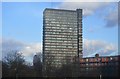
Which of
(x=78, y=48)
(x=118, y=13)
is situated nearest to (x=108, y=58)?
(x=78, y=48)

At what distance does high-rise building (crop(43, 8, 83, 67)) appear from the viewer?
11199 millimetres

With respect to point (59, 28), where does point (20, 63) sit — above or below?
below

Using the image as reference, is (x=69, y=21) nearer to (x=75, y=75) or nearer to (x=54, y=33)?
(x=54, y=33)

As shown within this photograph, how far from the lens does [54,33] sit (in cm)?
1141

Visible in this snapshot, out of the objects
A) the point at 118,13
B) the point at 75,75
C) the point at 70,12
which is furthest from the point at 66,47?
→ the point at 118,13

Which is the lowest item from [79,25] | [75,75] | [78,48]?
[75,75]

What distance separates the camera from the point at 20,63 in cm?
1323

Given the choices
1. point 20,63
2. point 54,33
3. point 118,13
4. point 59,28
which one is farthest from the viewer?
point 20,63

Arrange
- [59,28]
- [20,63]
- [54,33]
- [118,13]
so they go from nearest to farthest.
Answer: [118,13]
[54,33]
[59,28]
[20,63]

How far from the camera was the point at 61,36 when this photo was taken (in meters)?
13.0

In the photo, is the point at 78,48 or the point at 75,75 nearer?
the point at 75,75

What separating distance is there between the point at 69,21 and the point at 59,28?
2.51ft

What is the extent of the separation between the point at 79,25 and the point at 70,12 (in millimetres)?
813

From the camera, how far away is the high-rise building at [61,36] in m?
11.2
